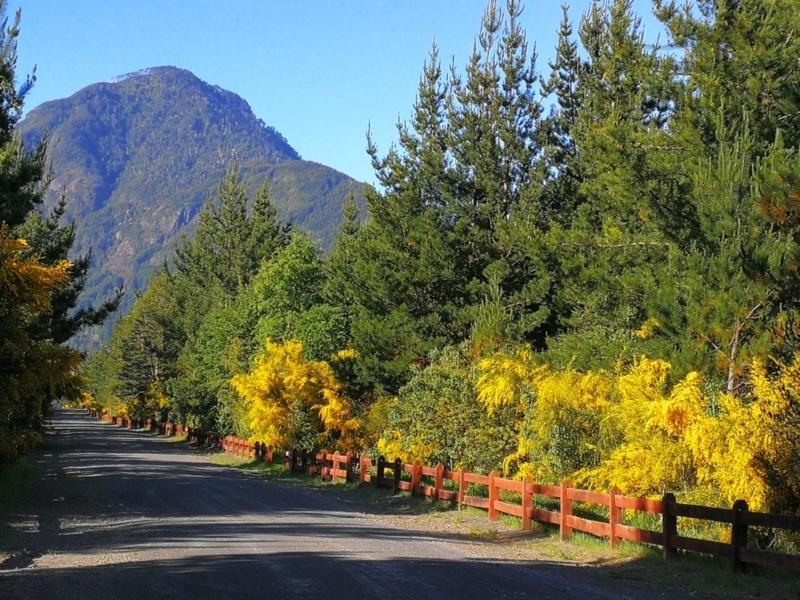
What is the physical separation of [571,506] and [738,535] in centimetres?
508

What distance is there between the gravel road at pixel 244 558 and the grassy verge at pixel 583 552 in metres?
0.52

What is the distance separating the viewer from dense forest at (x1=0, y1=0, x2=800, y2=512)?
17.9 metres

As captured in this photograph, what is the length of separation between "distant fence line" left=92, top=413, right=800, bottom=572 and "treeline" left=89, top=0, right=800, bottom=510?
123 cm

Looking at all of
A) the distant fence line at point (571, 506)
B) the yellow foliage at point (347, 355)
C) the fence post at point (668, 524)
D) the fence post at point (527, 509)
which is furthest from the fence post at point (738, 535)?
the yellow foliage at point (347, 355)

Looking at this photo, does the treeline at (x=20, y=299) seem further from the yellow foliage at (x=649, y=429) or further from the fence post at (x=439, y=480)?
the yellow foliage at (x=649, y=429)

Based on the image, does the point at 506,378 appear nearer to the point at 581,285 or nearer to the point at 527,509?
the point at 527,509

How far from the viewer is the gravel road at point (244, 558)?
36.8 feet

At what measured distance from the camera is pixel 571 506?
1731 centimetres

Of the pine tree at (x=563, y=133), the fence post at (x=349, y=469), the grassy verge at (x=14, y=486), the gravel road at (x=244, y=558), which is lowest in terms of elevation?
the grassy verge at (x=14, y=486)

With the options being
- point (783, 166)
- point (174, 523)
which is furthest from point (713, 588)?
point (174, 523)

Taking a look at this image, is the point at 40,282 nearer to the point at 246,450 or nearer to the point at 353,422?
the point at 353,422

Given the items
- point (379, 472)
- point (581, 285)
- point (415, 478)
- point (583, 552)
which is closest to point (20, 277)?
point (415, 478)

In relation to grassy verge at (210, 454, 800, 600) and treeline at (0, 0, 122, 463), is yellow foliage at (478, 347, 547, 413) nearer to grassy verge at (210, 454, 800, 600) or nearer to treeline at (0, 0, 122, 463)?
grassy verge at (210, 454, 800, 600)

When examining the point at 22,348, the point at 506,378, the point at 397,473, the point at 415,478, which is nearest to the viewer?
the point at 22,348
